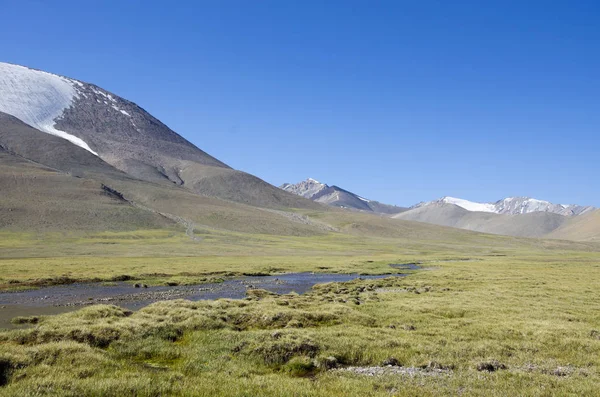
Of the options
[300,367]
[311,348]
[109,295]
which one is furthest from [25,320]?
[300,367]

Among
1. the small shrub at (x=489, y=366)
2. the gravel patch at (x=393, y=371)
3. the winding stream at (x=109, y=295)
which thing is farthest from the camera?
the winding stream at (x=109, y=295)

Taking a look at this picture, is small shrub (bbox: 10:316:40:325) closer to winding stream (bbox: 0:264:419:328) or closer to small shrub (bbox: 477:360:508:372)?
winding stream (bbox: 0:264:419:328)

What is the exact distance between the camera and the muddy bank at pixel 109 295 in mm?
38125

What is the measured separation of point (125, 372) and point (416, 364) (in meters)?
12.8

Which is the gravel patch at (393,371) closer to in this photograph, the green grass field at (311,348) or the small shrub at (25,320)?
the green grass field at (311,348)

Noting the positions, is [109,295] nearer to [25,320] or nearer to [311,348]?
[25,320]

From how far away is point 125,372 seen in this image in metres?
17.1

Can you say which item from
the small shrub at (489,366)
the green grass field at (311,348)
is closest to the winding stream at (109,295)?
the green grass field at (311,348)

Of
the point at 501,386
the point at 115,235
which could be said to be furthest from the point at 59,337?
the point at 115,235

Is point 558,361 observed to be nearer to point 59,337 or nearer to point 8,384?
point 8,384

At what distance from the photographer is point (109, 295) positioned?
154ft

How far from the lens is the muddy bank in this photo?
3812 cm

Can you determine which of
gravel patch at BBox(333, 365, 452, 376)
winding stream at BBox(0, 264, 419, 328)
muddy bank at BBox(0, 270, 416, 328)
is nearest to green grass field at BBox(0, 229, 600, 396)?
gravel patch at BBox(333, 365, 452, 376)

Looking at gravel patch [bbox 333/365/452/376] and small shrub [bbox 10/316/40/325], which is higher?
gravel patch [bbox 333/365/452/376]
